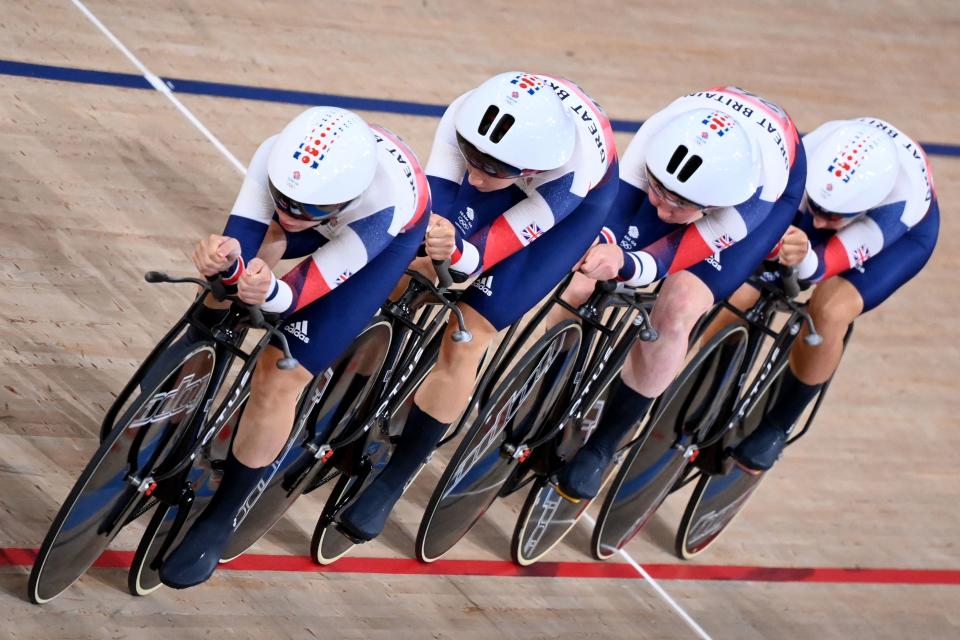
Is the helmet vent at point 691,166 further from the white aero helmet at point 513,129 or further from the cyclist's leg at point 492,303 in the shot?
the white aero helmet at point 513,129

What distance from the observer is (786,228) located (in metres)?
4.21

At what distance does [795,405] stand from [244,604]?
2.01 meters

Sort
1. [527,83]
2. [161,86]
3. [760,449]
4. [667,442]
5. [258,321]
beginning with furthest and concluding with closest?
1. [161,86]
2. [760,449]
3. [667,442]
4. [527,83]
5. [258,321]

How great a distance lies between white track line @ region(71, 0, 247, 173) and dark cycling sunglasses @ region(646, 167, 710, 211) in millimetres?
2133

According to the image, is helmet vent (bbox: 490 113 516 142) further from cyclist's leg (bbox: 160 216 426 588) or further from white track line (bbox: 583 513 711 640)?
white track line (bbox: 583 513 711 640)

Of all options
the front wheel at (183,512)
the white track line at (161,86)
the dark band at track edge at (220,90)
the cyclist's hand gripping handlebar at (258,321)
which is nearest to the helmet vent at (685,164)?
the cyclist's hand gripping handlebar at (258,321)

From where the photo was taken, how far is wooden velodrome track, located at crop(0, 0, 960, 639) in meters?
4.04

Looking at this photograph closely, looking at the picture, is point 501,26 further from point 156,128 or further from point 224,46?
point 156,128

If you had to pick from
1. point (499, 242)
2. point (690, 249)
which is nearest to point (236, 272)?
point (499, 242)

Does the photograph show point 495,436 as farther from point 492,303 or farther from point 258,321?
point 258,321

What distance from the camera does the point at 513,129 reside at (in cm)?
349

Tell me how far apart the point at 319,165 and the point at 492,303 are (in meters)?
0.88

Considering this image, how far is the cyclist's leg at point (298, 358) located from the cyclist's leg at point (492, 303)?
41 cm

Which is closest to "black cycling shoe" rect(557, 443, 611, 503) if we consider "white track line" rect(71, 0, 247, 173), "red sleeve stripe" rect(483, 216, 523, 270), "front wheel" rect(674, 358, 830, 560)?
"front wheel" rect(674, 358, 830, 560)
